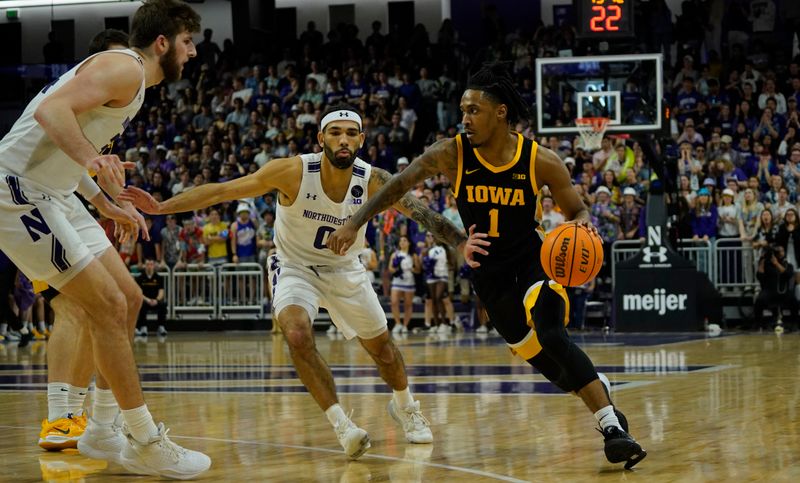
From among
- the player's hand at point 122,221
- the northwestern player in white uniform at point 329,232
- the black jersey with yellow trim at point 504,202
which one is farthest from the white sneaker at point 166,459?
the black jersey with yellow trim at point 504,202

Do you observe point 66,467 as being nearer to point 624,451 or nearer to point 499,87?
point 624,451

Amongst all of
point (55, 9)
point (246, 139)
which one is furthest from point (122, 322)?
point (55, 9)

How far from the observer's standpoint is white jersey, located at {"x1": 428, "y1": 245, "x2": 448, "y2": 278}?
18859 mm

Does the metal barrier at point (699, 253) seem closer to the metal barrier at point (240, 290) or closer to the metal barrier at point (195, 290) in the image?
the metal barrier at point (240, 290)

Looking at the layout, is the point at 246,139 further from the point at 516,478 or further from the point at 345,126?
the point at 516,478

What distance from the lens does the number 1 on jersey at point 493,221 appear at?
605 centimetres

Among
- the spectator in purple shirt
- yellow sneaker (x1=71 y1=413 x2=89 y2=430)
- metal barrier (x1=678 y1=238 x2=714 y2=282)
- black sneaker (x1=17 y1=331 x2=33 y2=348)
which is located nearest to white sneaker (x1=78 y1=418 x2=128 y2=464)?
yellow sneaker (x1=71 y1=413 x2=89 y2=430)

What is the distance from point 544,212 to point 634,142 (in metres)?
2.89

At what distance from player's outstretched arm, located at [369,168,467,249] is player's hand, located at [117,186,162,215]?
1.27 metres

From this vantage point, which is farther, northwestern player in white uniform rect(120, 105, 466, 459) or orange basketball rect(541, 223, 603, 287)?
northwestern player in white uniform rect(120, 105, 466, 459)

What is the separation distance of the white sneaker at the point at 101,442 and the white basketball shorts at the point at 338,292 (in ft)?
4.02

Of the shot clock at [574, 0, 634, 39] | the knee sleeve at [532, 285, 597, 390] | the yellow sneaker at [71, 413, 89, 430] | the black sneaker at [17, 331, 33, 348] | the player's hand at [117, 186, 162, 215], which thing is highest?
the shot clock at [574, 0, 634, 39]

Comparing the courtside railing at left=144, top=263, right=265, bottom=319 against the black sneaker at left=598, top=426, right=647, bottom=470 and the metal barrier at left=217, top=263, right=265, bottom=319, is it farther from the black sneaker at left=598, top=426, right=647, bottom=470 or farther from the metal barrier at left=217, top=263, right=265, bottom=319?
the black sneaker at left=598, top=426, right=647, bottom=470

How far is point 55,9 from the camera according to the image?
1085 inches
